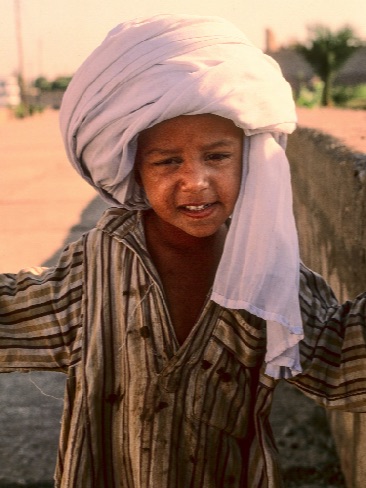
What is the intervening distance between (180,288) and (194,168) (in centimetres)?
34

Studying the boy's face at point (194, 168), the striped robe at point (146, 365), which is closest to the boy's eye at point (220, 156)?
the boy's face at point (194, 168)

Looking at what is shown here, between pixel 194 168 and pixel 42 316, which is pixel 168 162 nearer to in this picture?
pixel 194 168

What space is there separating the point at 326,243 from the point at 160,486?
1576mm

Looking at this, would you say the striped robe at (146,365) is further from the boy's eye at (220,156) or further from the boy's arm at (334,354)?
the boy's eye at (220,156)

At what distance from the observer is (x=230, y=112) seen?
59.3 inches

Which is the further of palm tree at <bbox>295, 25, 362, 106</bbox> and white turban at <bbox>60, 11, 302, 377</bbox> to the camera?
palm tree at <bbox>295, 25, 362, 106</bbox>

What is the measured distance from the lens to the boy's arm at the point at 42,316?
1.72m

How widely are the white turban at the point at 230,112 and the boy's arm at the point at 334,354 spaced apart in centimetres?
9

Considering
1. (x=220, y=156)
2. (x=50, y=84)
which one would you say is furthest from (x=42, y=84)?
(x=220, y=156)

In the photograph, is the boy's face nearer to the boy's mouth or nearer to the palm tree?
the boy's mouth

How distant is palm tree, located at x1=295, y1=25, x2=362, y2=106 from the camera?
33.4 metres

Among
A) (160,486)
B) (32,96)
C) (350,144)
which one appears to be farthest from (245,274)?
(32,96)

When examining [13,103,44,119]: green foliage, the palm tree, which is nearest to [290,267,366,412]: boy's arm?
the palm tree

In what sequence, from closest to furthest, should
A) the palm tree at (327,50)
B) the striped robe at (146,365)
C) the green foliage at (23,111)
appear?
the striped robe at (146,365), the palm tree at (327,50), the green foliage at (23,111)
